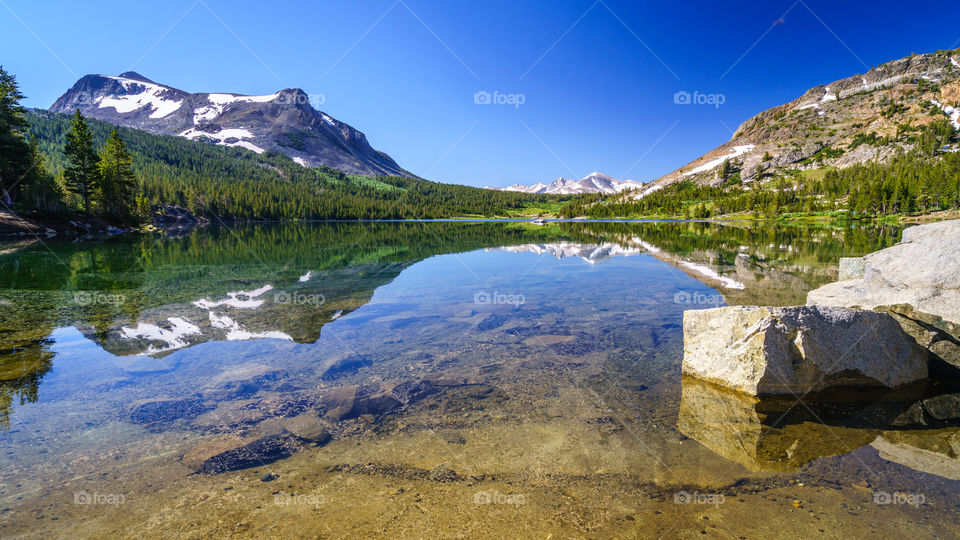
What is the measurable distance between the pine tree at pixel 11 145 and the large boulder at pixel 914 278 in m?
97.1

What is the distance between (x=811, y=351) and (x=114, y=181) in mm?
108353

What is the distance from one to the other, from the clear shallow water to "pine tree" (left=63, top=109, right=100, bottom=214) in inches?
3104

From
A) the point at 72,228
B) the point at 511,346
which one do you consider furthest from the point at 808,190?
the point at 72,228

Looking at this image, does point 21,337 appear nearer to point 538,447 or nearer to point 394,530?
point 394,530

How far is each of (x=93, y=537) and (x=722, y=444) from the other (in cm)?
1008

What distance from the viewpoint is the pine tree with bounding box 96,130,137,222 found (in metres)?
77.1

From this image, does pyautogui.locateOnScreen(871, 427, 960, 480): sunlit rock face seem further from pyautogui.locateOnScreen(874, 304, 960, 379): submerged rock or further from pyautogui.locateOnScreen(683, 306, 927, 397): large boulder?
pyautogui.locateOnScreen(874, 304, 960, 379): submerged rock

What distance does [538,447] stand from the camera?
7586mm

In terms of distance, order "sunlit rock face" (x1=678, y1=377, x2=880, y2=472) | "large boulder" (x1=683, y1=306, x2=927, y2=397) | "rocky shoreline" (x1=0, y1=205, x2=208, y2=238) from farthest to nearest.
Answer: "rocky shoreline" (x1=0, y1=205, x2=208, y2=238) < "large boulder" (x1=683, y1=306, x2=927, y2=397) < "sunlit rock face" (x1=678, y1=377, x2=880, y2=472)

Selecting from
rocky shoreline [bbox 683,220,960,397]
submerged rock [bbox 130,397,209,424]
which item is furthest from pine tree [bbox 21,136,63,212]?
rocky shoreline [bbox 683,220,960,397]

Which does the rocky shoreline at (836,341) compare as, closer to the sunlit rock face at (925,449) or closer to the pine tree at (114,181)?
the sunlit rock face at (925,449)

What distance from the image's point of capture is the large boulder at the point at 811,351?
9.47 meters

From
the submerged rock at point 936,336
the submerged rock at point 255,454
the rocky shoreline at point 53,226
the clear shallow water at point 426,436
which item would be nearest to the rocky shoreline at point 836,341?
the submerged rock at point 936,336

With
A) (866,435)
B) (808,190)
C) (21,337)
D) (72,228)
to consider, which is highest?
(808,190)
